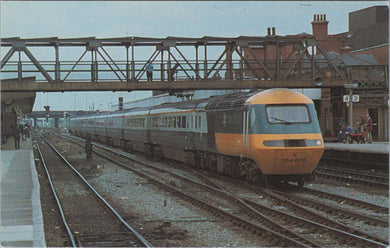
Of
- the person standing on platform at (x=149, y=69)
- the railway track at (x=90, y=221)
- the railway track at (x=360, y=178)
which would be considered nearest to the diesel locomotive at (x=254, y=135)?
the railway track at (x=360, y=178)

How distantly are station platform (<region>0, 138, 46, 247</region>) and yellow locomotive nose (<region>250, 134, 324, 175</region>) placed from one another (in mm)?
6026

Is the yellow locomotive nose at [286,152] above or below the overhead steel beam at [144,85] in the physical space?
below

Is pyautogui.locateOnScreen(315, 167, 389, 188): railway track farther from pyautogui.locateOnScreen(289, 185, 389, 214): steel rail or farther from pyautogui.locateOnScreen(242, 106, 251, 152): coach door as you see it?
pyautogui.locateOnScreen(242, 106, 251, 152): coach door

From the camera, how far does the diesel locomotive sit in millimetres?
15594

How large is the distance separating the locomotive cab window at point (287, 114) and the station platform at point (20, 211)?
6559mm

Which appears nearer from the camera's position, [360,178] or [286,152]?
[286,152]

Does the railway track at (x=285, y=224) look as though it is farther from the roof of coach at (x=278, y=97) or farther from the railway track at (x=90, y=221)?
the roof of coach at (x=278, y=97)

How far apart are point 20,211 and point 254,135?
6.97 metres

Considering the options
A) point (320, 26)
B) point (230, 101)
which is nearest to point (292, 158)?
point (230, 101)

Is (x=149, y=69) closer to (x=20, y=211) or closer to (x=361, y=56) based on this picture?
(x=20, y=211)

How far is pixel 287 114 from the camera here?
52.0ft

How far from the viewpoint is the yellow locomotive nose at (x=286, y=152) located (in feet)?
50.8

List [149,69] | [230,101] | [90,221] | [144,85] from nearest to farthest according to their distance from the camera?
[90,221], [230,101], [149,69], [144,85]

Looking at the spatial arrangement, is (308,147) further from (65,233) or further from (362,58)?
(362,58)
